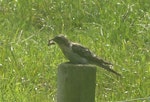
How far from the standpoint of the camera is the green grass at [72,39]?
5172mm

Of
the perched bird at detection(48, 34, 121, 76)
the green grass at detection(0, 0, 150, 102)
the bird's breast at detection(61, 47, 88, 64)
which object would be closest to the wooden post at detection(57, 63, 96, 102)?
the bird's breast at detection(61, 47, 88, 64)

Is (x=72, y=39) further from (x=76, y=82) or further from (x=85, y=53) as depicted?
(x=76, y=82)

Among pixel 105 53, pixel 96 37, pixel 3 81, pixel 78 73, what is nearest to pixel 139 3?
pixel 96 37

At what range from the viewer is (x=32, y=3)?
24.7ft

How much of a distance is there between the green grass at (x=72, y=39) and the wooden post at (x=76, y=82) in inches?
45.7

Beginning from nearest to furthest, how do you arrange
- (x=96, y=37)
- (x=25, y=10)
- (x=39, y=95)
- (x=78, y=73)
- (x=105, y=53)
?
(x=78, y=73), (x=39, y=95), (x=105, y=53), (x=96, y=37), (x=25, y=10)

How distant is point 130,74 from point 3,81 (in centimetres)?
118

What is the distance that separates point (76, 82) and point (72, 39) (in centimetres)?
363

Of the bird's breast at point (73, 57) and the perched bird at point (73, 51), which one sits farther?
the perched bird at point (73, 51)

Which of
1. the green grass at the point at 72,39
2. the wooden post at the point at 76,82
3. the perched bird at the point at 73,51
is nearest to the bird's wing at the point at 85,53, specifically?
the perched bird at the point at 73,51

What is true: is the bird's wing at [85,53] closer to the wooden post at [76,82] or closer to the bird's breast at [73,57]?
the bird's breast at [73,57]

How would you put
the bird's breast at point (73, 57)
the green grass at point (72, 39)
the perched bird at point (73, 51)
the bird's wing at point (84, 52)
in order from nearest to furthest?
the bird's breast at point (73, 57) < the perched bird at point (73, 51) < the bird's wing at point (84, 52) < the green grass at point (72, 39)

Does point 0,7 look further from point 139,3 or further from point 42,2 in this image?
point 139,3

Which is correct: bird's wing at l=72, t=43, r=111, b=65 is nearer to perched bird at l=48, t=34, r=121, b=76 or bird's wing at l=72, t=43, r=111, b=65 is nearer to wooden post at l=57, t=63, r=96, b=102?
perched bird at l=48, t=34, r=121, b=76
